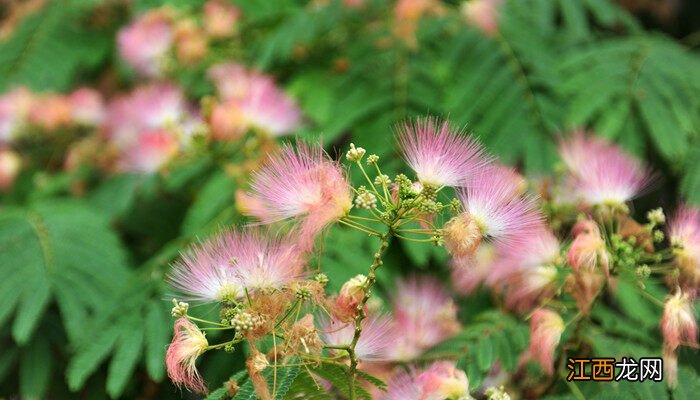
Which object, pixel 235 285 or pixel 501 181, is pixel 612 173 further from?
pixel 235 285

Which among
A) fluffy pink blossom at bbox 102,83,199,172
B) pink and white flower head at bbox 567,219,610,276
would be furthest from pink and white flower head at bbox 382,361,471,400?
fluffy pink blossom at bbox 102,83,199,172

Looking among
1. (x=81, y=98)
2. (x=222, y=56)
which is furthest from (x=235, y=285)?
(x=81, y=98)

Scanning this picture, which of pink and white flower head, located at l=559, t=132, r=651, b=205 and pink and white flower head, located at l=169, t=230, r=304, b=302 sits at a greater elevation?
pink and white flower head, located at l=169, t=230, r=304, b=302

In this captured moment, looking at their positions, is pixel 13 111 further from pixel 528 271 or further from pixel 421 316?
pixel 528 271

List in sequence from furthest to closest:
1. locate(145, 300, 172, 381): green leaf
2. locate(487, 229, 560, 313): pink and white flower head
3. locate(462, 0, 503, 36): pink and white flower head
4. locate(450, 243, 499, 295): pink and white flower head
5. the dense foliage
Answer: locate(462, 0, 503, 36): pink and white flower head → locate(450, 243, 499, 295): pink and white flower head → locate(145, 300, 172, 381): green leaf → locate(487, 229, 560, 313): pink and white flower head → the dense foliage

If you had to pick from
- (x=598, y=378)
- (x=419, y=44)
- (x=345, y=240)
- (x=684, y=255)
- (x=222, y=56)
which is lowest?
(x=598, y=378)

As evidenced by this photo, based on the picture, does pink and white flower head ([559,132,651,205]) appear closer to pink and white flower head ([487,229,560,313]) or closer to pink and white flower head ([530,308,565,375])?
pink and white flower head ([487,229,560,313])

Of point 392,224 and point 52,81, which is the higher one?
point 52,81
